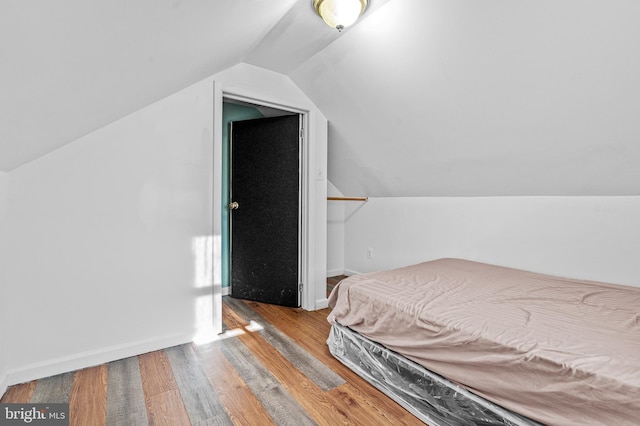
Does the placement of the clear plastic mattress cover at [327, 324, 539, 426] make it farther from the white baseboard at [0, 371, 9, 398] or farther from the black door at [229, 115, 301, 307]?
the white baseboard at [0, 371, 9, 398]

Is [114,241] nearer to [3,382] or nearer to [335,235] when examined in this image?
[3,382]

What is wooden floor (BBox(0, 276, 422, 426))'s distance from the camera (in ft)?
4.79

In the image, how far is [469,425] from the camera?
129 cm

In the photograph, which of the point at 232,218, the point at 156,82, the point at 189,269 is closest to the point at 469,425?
the point at 189,269

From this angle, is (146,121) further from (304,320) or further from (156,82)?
(304,320)

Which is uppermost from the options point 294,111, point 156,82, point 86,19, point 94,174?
point 294,111

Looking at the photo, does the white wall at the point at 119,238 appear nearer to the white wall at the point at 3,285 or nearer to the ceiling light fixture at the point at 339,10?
the white wall at the point at 3,285

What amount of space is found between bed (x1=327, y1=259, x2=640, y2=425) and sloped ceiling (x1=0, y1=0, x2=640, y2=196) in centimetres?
87

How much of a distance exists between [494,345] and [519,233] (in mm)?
1529

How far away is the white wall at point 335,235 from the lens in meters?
4.06

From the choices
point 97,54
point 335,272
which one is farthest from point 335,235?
point 97,54

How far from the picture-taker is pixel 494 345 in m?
1.20

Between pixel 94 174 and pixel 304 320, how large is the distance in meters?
1.87

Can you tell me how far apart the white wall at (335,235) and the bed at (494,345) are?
1.97m
